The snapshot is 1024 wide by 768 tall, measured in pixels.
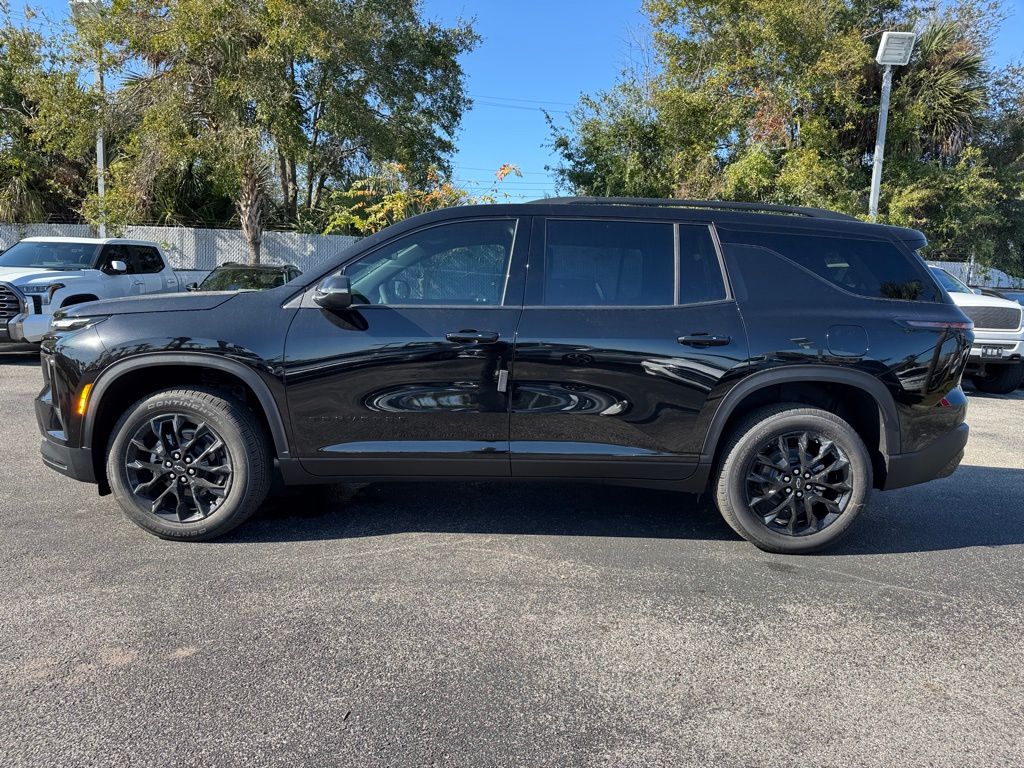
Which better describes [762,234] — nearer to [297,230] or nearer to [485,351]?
[485,351]

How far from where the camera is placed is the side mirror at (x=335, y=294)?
362 cm

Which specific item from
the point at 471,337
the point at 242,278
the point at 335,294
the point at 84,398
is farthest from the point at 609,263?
the point at 242,278

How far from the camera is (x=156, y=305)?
3.89 m

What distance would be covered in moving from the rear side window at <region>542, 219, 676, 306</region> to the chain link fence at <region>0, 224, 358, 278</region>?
16.3 metres

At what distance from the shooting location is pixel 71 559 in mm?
3666

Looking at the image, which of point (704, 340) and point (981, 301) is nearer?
point (704, 340)

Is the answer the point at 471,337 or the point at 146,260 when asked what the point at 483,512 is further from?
the point at 146,260

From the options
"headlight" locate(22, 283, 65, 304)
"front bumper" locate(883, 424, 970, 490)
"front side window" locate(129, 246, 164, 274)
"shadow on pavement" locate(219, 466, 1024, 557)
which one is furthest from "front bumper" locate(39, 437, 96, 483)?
"front side window" locate(129, 246, 164, 274)

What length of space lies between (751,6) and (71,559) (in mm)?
16914

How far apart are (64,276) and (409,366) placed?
863 cm

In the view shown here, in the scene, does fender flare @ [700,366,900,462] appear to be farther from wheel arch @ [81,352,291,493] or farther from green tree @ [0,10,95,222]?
green tree @ [0,10,95,222]

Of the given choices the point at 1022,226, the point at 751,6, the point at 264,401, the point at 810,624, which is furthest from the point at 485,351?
the point at 1022,226

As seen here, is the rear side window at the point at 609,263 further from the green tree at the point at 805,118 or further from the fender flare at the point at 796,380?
the green tree at the point at 805,118

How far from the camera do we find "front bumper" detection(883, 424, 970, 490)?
3938 millimetres
